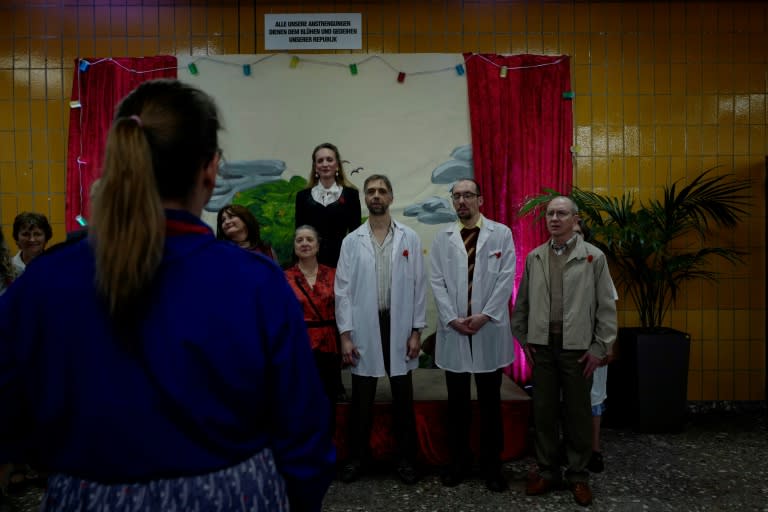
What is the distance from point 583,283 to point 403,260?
944 millimetres

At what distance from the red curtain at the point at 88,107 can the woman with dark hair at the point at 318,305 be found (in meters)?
2.17

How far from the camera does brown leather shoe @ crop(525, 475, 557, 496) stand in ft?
9.19

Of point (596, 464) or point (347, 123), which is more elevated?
point (347, 123)

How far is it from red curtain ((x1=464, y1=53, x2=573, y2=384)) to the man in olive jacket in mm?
1465

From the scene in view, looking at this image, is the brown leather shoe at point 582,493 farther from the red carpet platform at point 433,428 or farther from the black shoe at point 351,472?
the black shoe at point 351,472

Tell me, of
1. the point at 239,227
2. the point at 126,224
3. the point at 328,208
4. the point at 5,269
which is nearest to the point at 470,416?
the point at 328,208

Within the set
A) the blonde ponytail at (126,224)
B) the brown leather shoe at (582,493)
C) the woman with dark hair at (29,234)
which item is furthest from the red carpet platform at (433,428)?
the blonde ponytail at (126,224)

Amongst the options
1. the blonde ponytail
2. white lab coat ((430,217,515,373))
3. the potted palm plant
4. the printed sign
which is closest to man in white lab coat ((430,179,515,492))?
white lab coat ((430,217,515,373))

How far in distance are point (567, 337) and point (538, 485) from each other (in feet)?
2.51

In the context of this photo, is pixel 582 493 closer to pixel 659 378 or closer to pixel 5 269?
pixel 659 378

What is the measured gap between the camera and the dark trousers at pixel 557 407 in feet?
8.98

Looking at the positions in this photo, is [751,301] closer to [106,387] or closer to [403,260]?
[403,260]

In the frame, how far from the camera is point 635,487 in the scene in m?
2.93

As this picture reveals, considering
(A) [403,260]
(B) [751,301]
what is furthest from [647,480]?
(B) [751,301]
